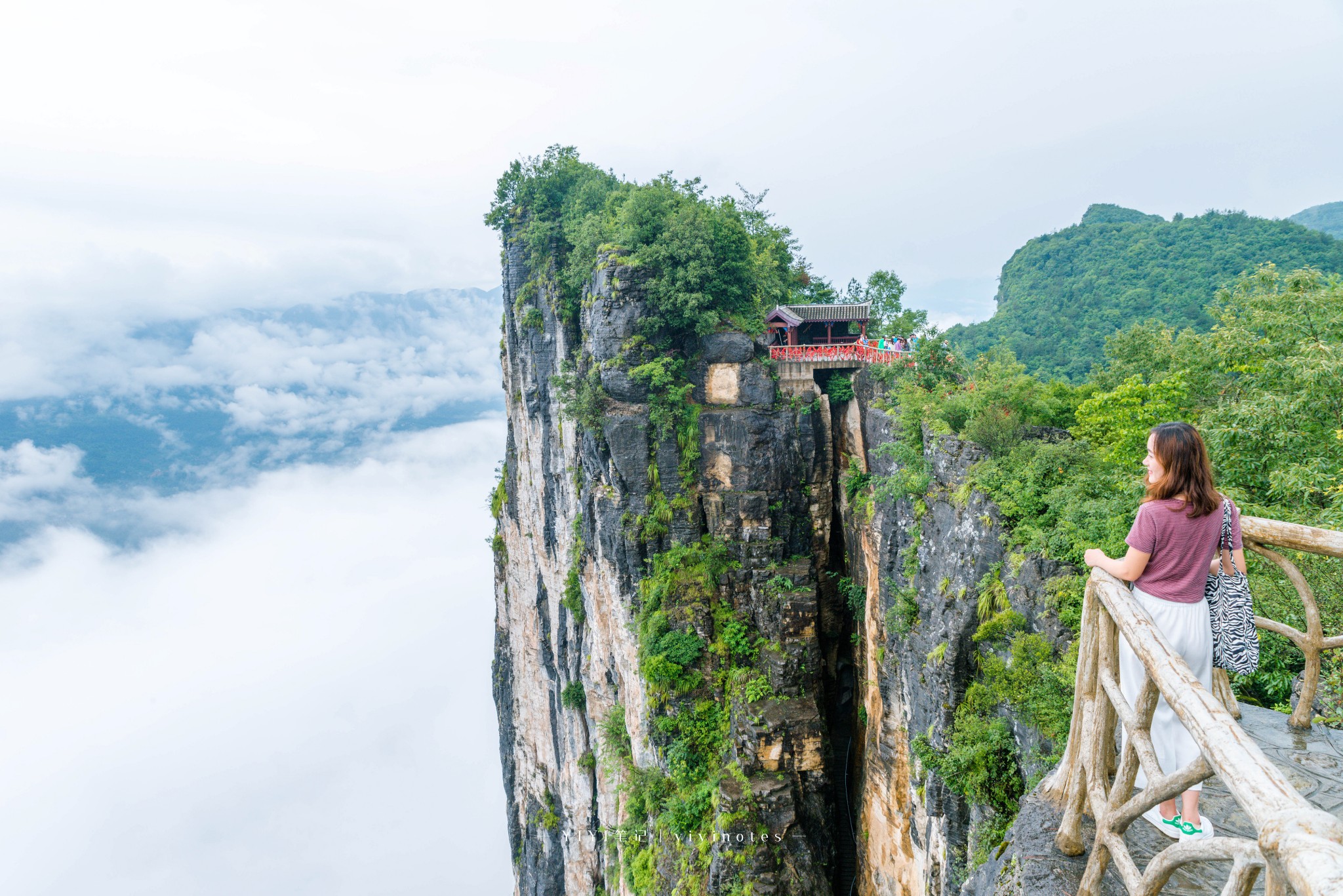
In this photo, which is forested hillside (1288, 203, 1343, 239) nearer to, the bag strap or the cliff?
the cliff

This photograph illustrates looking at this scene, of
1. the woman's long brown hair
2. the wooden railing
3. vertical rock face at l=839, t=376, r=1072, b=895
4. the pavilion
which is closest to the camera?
the wooden railing

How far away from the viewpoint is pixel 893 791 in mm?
16594

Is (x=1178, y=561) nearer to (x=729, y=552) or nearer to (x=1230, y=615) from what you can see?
(x=1230, y=615)

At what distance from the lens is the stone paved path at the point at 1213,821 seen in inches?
160

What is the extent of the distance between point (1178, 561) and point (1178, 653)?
1.94 feet

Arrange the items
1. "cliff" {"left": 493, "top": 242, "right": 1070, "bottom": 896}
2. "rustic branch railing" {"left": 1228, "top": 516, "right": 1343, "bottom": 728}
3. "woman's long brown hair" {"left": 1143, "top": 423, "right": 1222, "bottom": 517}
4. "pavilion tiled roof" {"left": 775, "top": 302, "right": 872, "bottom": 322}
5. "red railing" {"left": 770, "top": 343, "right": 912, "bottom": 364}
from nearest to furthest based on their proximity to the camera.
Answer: "woman's long brown hair" {"left": 1143, "top": 423, "right": 1222, "bottom": 517}
"rustic branch railing" {"left": 1228, "top": 516, "right": 1343, "bottom": 728}
"cliff" {"left": 493, "top": 242, "right": 1070, "bottom": 896}
"red railing" {"left": 770, "top": 343, "right": 912, "bottom": 364}
"pavilion tiled roof" {"left": 775, "top": 302, "right": 872, "bottom": 322}

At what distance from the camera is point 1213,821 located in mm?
4453

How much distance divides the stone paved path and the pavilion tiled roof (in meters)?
19.8

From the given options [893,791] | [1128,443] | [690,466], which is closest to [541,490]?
[690,466]

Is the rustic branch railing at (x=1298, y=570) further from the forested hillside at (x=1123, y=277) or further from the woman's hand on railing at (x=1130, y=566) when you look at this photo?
the forested hillside at (x=1123, y=277)

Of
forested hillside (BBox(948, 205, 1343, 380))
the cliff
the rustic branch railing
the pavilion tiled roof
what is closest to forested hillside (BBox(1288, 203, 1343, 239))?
forested hillside (BBox(948, 205, 1343, 380))

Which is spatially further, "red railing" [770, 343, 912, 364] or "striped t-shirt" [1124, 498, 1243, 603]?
"red railing" [770, 343, 912, 364]

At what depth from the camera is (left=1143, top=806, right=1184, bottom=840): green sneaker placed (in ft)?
13.6

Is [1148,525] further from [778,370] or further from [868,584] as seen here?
[778,370]
